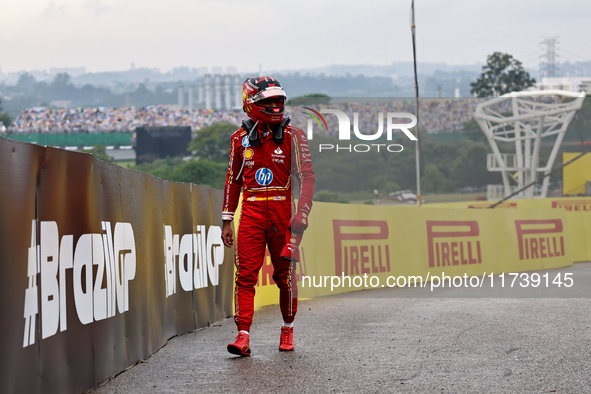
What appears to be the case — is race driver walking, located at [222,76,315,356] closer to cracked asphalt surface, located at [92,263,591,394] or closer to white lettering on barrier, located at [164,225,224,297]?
cracked asphalt surface, located at [92,263,591,394]

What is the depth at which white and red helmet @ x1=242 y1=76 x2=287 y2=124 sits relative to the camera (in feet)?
20.1

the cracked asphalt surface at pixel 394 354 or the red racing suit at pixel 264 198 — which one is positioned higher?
the red racing suit at pixel 264 198

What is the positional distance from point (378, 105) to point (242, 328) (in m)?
47.3

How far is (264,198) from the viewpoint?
613 centimetres

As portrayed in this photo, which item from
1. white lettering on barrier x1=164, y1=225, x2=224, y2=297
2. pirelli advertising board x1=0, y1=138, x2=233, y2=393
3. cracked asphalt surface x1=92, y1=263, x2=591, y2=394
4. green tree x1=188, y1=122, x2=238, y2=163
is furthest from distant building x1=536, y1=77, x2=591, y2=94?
pirelli advertising board x1=0, y1=138, x2=233, y2=393

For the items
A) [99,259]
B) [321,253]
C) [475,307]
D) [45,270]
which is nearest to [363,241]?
[321,253]

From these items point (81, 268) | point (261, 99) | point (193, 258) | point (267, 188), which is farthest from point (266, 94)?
point (193, 258)

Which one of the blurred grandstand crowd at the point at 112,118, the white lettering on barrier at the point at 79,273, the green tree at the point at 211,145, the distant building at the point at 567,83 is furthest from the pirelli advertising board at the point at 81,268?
the distant building at the point at 567,83

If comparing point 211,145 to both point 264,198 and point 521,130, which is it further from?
point 264,198

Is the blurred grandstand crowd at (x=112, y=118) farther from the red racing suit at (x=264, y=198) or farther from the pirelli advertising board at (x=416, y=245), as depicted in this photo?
the red racing suit at (x=264, y=198)

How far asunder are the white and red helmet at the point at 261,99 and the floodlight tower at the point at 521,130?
35751mm

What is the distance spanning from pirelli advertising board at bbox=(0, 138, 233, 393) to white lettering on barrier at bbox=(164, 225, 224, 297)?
0.03 meters

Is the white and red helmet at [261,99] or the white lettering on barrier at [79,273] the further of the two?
the white and red helmet at [261,99]

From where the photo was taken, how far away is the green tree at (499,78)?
98.7 metres
